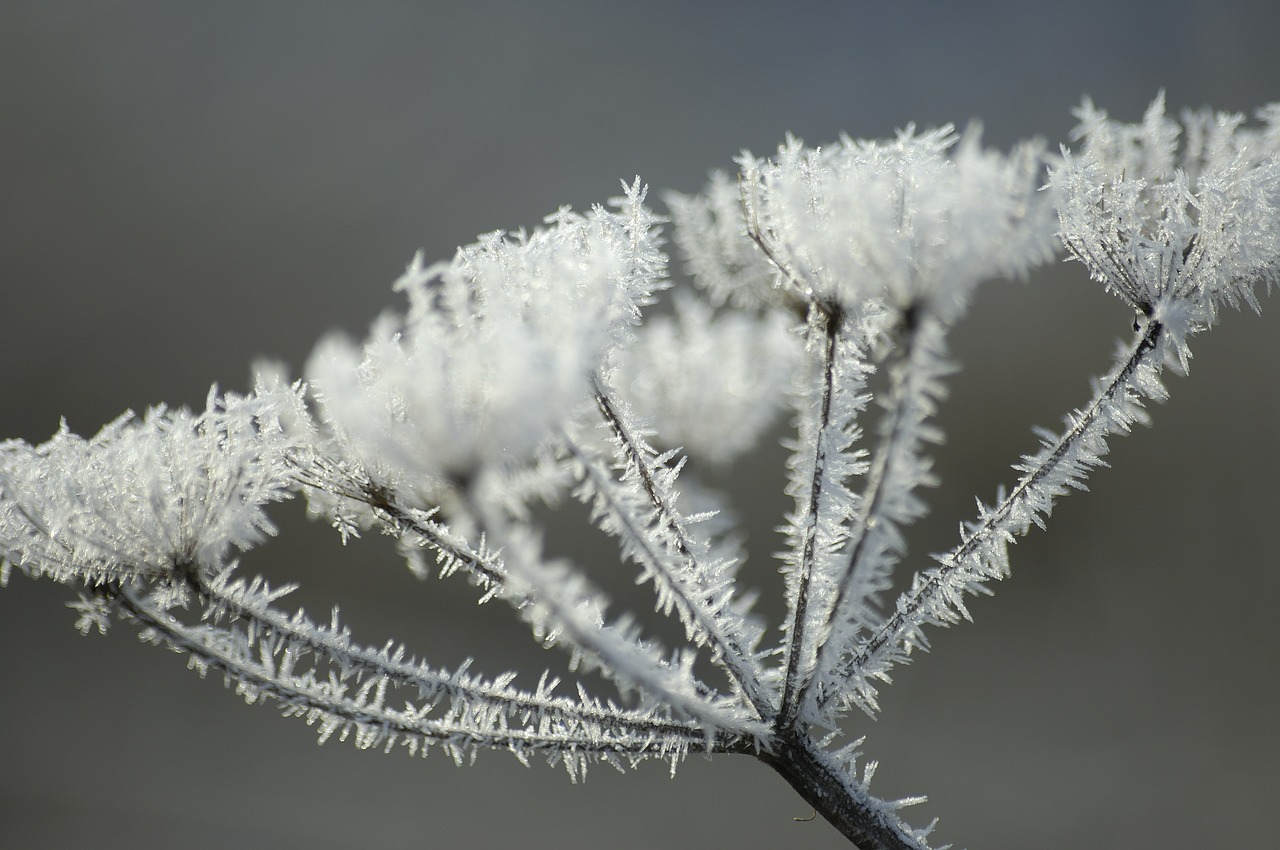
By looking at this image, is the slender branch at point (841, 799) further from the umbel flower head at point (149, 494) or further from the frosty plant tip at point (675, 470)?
the umbel flower head at point (149, 494)

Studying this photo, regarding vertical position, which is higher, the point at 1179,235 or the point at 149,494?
the point at 1179,235

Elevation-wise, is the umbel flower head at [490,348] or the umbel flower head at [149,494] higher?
the umbel flower head at [490,348]

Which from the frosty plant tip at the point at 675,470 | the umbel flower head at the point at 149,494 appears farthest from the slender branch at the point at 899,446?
the umbel flower head at the point at 149,494

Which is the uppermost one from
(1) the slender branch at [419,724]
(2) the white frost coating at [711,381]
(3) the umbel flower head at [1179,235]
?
(2) the white frost coating at [711,381]

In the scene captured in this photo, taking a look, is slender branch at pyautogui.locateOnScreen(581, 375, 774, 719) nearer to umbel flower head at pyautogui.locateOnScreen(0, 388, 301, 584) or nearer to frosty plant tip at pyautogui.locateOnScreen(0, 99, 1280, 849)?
frosty plant tip at pyautogui.locateOnScreen(0, 99, 1280, 849)

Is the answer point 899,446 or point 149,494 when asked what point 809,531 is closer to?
point 899,446

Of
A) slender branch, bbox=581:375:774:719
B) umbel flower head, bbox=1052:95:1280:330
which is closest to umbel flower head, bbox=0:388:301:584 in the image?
slender branch, bbox=581:375:774:719

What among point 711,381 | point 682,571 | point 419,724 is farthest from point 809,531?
point 711,381

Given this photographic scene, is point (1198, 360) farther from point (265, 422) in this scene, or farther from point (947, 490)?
point (265, 422)
